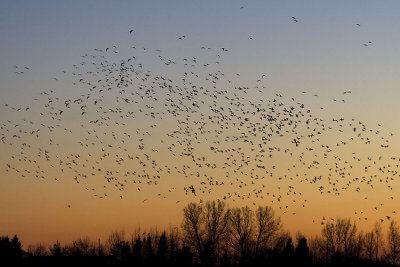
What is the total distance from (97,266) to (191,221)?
18.0 meters

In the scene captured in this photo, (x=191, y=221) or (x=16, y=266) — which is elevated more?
(x=191, y=221)

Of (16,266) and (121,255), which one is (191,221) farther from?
(16,266)

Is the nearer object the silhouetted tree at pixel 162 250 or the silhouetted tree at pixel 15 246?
the silhouetted tree at pixel 15 246

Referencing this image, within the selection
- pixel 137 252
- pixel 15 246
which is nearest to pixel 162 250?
pixel 137 252

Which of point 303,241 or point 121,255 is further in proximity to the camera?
point 121,255

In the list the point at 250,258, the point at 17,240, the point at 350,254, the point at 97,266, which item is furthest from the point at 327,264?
the point at 17,240

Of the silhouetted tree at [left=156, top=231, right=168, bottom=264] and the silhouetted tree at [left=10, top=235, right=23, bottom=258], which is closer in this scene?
the silhouetted tree at [left=10, top=235, right=23, bottom=258]

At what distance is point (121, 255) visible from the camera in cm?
15812

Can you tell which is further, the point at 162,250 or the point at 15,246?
the point at 162,250

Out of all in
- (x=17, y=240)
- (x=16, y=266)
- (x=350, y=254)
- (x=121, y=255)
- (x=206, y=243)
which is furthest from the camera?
(x=350, y=254)

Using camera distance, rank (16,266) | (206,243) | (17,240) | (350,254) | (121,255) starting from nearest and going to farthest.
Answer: (16,266) < (17,240) < (206,243) < (121,255) < (350,254)

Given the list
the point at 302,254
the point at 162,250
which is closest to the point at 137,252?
the point at 162,250

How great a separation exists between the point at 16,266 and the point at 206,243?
32668 millimetres

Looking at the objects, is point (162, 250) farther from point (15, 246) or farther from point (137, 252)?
point (15, 246)
